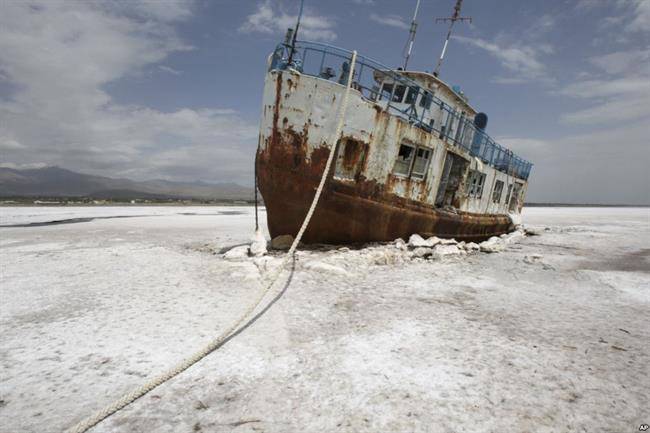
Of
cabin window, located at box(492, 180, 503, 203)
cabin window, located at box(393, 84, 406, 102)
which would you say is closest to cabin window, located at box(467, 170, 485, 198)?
cabin window, located at box(492, 180, 503, 203)

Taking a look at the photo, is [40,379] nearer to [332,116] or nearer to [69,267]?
[69,267]

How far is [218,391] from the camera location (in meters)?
2.76

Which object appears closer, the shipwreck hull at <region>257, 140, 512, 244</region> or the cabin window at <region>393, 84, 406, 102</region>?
the shipwreck hull at <region>257, 140, 512, 244</region>

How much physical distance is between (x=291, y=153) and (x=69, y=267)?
5.18 m

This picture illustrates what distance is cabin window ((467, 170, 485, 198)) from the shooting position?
40.2 feet

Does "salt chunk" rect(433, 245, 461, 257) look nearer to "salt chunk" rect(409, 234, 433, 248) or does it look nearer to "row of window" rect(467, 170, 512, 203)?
"salt chunk" rect(409, 234, 433, 248)

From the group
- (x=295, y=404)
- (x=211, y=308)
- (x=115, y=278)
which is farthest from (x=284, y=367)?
(x=115, y=278)

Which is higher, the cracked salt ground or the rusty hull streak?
the rusty hull streak

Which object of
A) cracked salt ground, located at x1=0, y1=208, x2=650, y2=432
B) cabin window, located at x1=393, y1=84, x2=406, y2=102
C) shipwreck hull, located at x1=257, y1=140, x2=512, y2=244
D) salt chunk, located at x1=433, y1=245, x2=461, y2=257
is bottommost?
cracked salt ground, located at x1=0, y1=208, x2=650, y2=432

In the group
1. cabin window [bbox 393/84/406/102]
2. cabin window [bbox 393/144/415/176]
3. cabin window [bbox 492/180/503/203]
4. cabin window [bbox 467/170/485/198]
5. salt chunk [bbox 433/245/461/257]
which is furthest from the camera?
cabin window [bbox 492/180/503/203]

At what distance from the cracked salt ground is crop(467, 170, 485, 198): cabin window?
5.84 m

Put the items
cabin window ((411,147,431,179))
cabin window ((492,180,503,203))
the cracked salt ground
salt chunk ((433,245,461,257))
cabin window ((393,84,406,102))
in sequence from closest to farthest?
the cracked salt ground
salt chunk ((433,245,461,257))
cabin window ((411,147,431,179))
cabin window ((393,84,406,102))
cabin window ((492,180,503,203))

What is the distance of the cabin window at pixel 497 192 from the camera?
15.2 m

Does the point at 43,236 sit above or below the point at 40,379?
below
